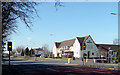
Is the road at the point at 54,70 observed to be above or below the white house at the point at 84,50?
below

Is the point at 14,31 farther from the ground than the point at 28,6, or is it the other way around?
the point at 28,6

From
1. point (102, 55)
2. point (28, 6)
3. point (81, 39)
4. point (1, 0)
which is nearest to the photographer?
point (1, 0)

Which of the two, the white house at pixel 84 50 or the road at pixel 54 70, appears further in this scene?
the white house at pixel 84 50

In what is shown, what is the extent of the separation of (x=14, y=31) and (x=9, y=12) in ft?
11.1

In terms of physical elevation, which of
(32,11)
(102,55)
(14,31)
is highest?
(32,11)

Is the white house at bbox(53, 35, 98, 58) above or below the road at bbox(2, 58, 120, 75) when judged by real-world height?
above

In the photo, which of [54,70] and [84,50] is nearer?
[54,70]

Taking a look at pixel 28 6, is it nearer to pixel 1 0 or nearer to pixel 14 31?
pixel 1 0

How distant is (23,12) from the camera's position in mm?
11219

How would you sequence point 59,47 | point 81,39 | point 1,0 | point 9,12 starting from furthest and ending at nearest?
point 59,47
point 81,39
point 9,12
point 1,0

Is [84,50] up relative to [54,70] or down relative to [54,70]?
up

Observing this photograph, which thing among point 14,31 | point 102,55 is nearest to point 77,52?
point 102,55

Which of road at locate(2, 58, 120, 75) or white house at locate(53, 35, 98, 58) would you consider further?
white house at locate(53, 35, 98, 58)

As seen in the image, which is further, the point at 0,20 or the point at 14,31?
the point at 14,31
